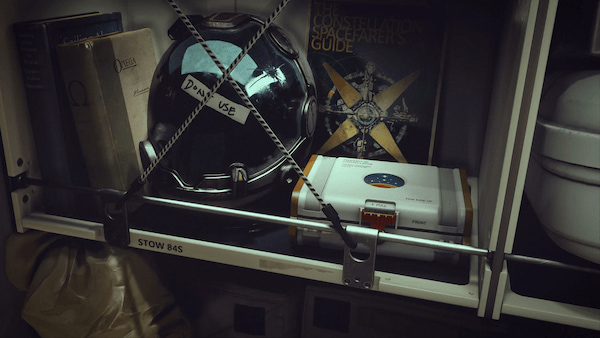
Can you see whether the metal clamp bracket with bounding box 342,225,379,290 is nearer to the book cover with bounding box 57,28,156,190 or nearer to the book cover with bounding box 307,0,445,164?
the book cover with bounding box 307,0,445,164

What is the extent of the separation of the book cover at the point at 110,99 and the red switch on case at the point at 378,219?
51 centimetres

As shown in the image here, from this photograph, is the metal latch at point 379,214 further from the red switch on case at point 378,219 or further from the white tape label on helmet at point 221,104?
the white tape label on helmet at point 221,104

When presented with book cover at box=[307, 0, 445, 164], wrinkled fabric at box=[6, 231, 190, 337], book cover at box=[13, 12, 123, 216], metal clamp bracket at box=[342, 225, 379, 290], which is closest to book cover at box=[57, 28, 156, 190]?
book cover at box=[13, 12, 123, 216]

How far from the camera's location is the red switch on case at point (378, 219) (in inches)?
29.9

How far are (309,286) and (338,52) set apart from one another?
0.53 meters

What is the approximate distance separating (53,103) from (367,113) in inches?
26.2

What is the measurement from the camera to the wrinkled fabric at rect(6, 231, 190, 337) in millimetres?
898

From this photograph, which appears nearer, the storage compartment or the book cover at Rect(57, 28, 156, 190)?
the storage compartment

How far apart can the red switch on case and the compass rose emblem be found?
33 cm

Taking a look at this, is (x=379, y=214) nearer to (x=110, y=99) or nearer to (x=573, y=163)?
(x=573, y=163)

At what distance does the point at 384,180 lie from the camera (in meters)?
0.88

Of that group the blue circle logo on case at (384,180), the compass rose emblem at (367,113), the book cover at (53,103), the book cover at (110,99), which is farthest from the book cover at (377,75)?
Result: the book cover at (53,103)

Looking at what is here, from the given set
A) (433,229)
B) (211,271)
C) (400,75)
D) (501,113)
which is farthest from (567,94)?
(211,271)

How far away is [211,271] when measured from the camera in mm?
1017
